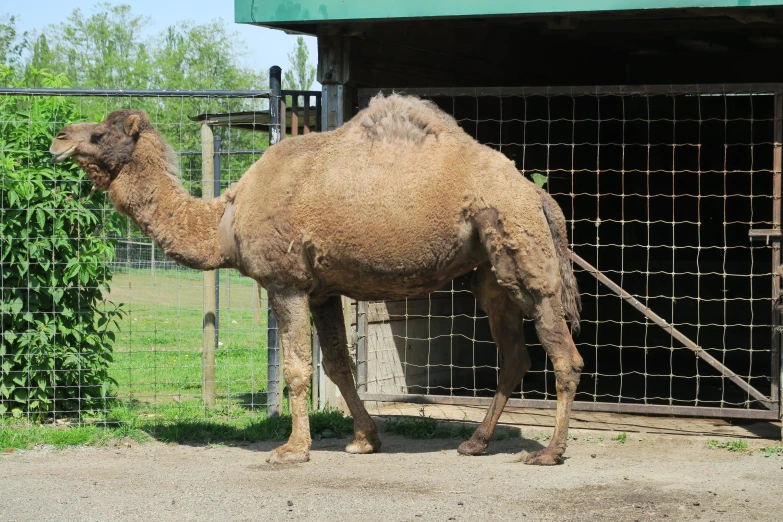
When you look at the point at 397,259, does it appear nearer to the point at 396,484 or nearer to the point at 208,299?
the point at 396,484

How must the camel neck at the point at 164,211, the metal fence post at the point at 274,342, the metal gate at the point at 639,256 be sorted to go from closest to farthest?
the camel neck at the point at 164,211
the metal fence post at the point at 274,342
the metal gate at the point at 639,256

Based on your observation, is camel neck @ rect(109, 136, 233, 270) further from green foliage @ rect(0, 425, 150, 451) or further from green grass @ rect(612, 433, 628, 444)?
green grass @ rect(612, 433, 628, 444)

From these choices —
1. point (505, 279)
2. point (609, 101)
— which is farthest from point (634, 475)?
point (609, 101)

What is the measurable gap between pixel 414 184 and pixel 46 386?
351 centimetres

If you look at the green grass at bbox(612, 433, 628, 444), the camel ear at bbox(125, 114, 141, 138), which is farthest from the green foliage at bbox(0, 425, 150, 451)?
the green grass at bbox(612, 433, 628, 444)

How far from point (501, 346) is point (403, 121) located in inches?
70.7

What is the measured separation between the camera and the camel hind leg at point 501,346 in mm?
7570

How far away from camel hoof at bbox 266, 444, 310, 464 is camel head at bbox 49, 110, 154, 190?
2297mm

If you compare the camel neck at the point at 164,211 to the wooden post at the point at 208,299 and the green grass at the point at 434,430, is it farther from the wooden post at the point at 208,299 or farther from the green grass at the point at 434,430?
the green grass at the point at 434,430

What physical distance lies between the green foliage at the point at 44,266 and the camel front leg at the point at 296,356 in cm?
191

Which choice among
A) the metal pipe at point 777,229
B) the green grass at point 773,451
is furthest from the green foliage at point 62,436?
the metal pipe at point 777,229

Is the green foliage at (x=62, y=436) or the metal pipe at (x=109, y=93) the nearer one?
the green foliage at (x=62, y=436)

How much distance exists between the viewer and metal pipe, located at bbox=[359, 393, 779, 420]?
789 cm

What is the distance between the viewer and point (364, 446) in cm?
765
